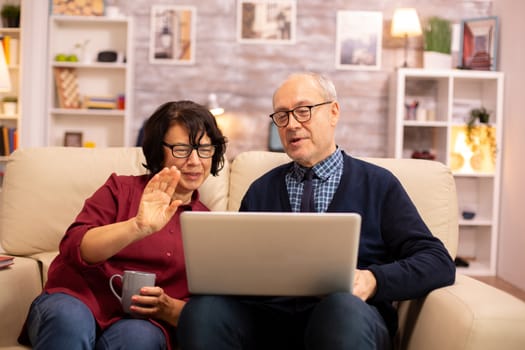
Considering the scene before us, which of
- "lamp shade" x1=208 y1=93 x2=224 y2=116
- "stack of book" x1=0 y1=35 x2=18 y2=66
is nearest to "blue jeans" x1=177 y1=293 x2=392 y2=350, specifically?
"lamp shade" x1=208 y1=93 x2=224 y2=116

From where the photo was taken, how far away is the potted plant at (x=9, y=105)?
182 inches

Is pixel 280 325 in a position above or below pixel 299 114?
below

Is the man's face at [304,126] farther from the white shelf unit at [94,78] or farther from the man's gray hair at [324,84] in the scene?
the white shelf unit at [94,78]

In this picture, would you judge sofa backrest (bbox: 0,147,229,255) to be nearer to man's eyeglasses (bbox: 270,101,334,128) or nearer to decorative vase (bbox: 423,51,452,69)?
man's eyeglasses (bbox: 270,101,334,128)

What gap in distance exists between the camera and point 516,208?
14.5ft

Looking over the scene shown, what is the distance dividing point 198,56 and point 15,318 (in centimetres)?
345

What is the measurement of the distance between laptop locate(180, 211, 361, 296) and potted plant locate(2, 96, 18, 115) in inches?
145

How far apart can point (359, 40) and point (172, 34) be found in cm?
152

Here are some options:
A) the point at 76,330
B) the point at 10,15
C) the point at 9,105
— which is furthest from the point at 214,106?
the point at 76,330

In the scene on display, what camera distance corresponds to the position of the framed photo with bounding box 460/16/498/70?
15.7ft

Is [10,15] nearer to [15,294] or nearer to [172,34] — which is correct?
[172,34]

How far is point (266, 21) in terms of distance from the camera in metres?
4.91

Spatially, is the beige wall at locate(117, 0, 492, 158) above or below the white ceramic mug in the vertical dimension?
above

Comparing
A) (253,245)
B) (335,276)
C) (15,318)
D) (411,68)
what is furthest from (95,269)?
(411,68)
